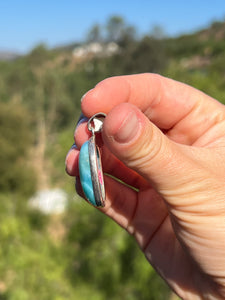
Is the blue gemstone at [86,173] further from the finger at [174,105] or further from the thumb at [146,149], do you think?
the finger at [174,105]

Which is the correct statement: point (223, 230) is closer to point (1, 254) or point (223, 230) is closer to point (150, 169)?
point (150, 169)

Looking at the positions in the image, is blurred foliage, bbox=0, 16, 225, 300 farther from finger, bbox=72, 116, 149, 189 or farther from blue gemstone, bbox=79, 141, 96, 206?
blue gemstone, bbox=79, 141, 96, 206

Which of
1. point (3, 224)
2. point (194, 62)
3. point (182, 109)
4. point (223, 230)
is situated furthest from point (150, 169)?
point (194, 62)

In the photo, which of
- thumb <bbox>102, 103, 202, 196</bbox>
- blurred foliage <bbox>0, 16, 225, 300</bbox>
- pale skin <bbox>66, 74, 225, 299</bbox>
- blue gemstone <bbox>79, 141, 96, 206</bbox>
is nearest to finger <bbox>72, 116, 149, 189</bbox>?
pale skin <bbox>66, 74, 225, 299</bbox>

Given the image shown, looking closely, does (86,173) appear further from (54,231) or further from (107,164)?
(54,231)

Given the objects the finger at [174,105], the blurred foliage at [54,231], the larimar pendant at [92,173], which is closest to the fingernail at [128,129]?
the larimar pendant at [92,173]

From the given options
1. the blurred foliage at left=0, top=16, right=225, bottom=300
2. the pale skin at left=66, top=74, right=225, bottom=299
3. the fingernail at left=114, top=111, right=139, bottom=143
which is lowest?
the blurred foliage at left=0, top=16, right=225, bottom=300

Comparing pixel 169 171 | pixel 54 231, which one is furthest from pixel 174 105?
pixel 54 231
